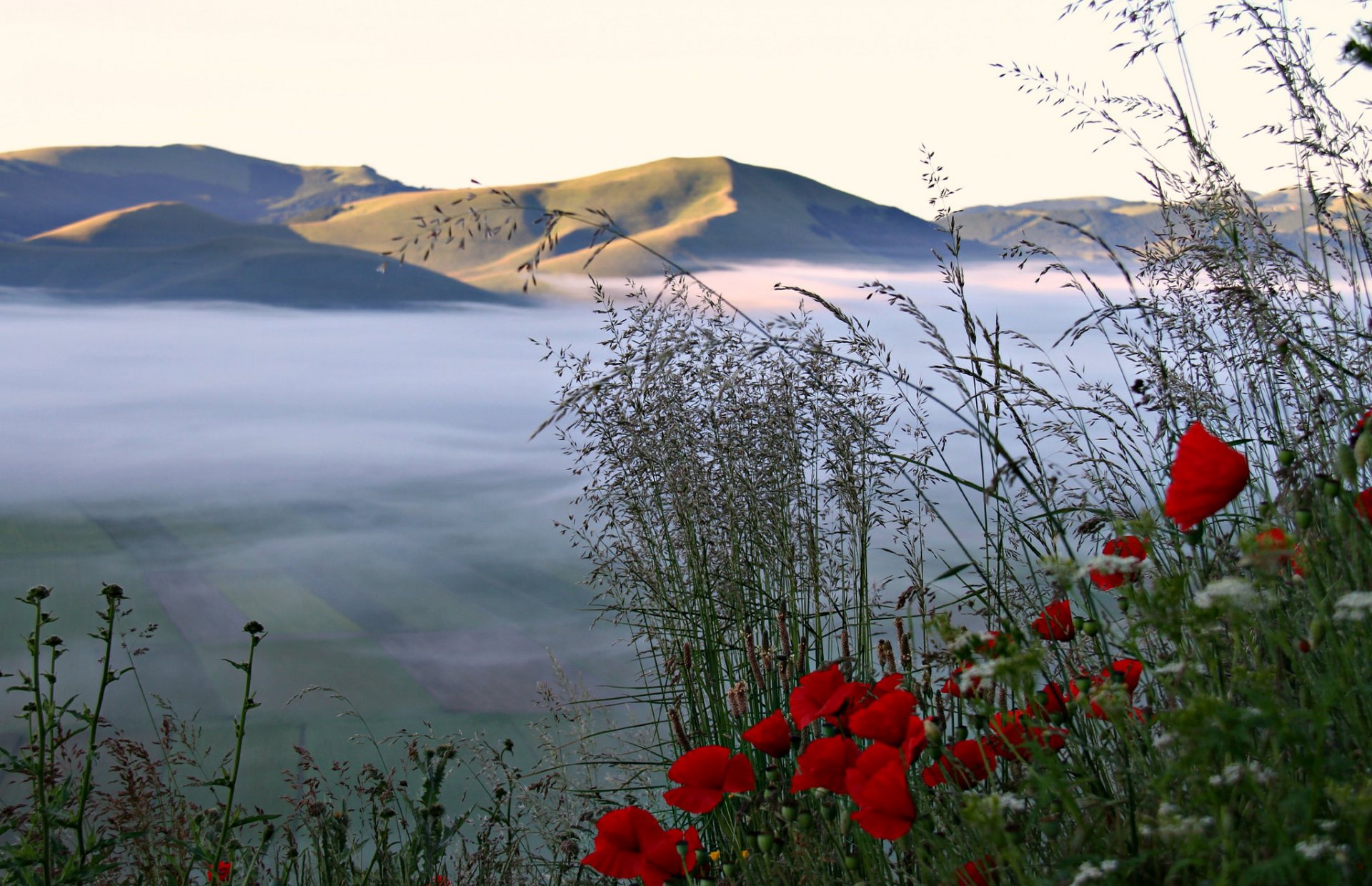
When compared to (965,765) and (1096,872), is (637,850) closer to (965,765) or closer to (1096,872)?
(965,765)

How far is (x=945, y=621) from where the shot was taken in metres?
0.80

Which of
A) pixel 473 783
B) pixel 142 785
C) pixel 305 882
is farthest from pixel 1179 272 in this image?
pixel 473 783

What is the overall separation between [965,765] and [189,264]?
110 feet

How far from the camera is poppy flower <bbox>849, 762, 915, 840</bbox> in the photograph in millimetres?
834

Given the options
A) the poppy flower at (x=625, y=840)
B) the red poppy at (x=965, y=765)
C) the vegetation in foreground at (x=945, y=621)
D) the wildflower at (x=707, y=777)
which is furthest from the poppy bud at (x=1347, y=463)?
the poppy flower at (x=625, y=840)

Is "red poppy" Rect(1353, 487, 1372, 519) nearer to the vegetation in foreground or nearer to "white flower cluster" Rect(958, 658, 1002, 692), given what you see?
the vegetation in foreground

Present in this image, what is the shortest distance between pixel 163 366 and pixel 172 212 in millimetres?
8080

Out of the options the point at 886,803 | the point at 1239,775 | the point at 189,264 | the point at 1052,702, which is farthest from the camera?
the point at 189,264

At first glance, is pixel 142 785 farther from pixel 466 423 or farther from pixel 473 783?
pixel 466 423

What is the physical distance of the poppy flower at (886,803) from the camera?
2.74 feet

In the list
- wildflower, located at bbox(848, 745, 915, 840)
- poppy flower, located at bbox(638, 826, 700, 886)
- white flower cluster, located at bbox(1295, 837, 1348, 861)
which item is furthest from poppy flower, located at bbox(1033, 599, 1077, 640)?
white flower cluster, located at bbox(1295, 837, 1348, 861)

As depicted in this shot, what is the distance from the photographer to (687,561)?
206cm

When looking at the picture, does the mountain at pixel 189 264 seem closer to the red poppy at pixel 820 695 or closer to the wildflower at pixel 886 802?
the red poppy at pixel 820 695

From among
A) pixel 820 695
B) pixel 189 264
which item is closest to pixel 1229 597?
pixel 820 695
